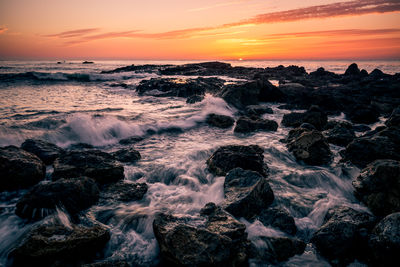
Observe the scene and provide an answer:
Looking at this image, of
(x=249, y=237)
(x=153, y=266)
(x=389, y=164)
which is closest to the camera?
(x=153, y=266)

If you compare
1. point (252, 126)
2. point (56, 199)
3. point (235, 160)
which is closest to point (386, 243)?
point (235, 160)

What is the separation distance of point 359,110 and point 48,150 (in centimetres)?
1253

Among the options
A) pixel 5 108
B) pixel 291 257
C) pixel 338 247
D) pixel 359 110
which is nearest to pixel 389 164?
pixel 338 247

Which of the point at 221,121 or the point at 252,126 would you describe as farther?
the point at 221,121

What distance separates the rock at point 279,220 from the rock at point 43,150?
5.02 metres

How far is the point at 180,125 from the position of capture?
9.88 m

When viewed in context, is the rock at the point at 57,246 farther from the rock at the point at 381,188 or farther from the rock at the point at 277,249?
the rock at the point at 381,188

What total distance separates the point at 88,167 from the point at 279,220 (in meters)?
3.81

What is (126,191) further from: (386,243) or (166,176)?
(386,243)

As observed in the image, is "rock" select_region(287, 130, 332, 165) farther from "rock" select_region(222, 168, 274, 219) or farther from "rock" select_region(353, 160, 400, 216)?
"rock" select_region(222, 168, 274, 219)

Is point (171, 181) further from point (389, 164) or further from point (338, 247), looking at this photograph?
point (389, 164)

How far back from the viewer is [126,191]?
4535mm

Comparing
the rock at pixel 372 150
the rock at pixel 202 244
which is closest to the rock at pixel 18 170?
the rock at pixel 202 244

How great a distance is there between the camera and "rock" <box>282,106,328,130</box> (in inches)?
356
